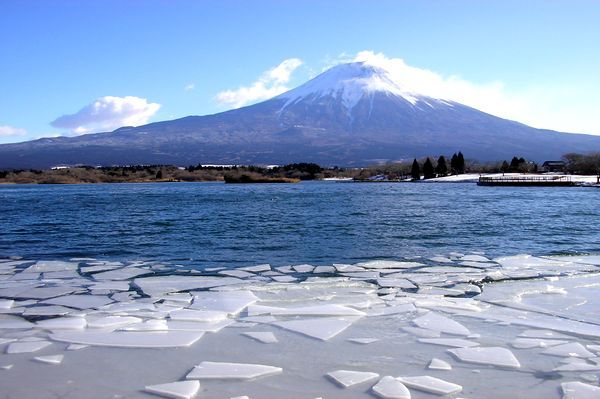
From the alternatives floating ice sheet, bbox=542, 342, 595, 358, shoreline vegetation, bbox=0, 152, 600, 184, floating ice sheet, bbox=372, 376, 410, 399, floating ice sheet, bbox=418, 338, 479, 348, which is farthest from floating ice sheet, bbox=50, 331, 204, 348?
shoreline vegetation, bbox=0, 152, 600, 184

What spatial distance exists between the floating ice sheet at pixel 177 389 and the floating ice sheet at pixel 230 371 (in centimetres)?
16

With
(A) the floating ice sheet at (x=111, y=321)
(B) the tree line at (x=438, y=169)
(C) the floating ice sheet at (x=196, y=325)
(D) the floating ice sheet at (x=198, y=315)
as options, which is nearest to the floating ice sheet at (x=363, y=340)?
(C) the floating ice sheet at (x=196, y=325)

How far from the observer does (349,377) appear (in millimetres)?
4664

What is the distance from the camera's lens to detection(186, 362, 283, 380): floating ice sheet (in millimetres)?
4695

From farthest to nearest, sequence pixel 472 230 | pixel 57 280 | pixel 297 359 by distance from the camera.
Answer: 1. pixel 472 230
2. pixel 57 280
3. pixel 297 359

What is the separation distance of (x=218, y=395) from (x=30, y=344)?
98.8 inches

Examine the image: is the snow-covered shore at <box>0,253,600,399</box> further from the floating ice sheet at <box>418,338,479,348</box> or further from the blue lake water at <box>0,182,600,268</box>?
the blue lake water at <box>0,182,600,268</box>

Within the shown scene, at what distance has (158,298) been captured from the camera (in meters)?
8.09

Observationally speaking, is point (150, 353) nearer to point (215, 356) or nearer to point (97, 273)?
point (215, 356)

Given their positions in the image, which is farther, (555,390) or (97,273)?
(97,273)

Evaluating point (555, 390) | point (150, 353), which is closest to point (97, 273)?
point (150, 353)

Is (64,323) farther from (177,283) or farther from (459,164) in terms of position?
(459,164)

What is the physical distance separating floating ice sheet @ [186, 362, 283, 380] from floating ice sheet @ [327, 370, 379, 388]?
505 mm

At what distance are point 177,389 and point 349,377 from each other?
143cm
